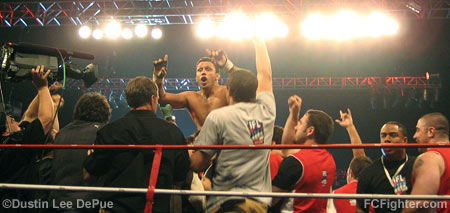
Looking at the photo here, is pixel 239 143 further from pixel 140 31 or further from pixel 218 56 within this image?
pixel 140 31

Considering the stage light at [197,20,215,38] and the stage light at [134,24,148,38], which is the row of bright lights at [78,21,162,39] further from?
the stage light at [197,20,215,38]

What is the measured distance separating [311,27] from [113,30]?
15.3ft

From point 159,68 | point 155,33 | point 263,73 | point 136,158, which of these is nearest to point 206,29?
point 155,33

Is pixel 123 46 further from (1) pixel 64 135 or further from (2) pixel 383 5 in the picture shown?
(1) pixel 64 135

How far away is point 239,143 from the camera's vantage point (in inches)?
89.2

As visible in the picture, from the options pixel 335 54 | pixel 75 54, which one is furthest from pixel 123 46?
pixel 75 54

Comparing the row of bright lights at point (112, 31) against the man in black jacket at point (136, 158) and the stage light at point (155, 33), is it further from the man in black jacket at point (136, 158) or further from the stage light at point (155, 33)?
the man in black jacket at point (136, 158)

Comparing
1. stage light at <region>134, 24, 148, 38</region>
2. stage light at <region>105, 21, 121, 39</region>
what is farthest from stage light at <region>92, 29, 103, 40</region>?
stage light at <region>134, 24, 148, 38</region>

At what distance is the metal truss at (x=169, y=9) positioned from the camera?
8141mm

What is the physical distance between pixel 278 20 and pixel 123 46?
5.12 metres

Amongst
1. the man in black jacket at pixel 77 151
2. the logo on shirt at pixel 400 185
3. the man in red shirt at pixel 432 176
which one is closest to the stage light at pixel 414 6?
the logo on shirt at pixel 400 185

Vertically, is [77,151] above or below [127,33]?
below

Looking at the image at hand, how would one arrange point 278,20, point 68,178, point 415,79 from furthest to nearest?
point 415,79, point 278,20, point 68,178

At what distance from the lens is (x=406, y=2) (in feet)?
26.3
